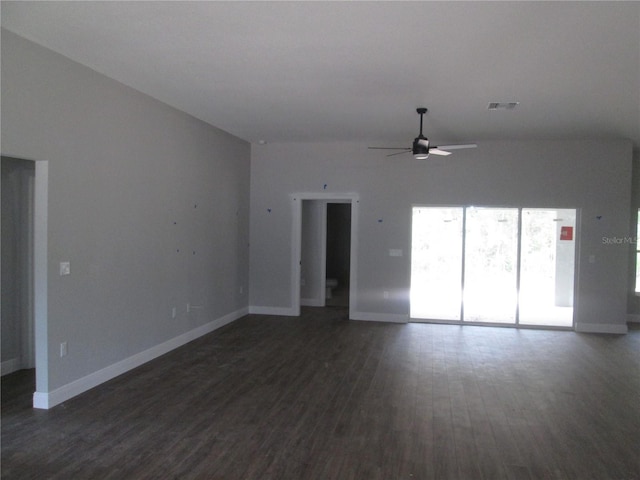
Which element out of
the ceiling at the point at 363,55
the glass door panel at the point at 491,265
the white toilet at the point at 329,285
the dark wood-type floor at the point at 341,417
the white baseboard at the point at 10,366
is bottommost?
the dark wood-type floor at the point at 341,417

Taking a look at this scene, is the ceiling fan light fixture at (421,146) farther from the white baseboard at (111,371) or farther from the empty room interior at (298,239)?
the white baseboard at (111,371)

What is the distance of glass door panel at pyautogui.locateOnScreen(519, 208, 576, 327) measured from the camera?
707 centimetres

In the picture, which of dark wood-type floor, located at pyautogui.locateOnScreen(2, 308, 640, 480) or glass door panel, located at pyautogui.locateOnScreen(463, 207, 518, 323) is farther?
glass door panel, located at pyautogui.locateOnScreen(463, 207, 518, 323)

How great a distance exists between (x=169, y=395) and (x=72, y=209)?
6.10ft

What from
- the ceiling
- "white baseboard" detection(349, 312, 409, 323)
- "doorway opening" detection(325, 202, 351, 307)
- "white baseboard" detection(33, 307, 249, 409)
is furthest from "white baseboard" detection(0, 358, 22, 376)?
"doorway opening" detection(325, 202, 351, 307)

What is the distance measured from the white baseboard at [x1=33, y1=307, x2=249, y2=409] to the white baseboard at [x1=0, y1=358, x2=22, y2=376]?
109cm

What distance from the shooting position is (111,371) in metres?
4.43

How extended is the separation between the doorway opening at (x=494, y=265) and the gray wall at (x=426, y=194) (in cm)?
18

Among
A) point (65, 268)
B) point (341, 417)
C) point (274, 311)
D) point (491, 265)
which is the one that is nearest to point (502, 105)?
point (491, 265)

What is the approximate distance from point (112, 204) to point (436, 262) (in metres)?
4.99

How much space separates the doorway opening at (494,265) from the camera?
23.3 feet

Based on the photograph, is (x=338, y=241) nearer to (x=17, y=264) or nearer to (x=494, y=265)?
(x=494, y=265)

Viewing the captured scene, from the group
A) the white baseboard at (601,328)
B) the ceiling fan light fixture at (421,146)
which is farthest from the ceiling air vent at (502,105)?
the white baseboard at (601,328)

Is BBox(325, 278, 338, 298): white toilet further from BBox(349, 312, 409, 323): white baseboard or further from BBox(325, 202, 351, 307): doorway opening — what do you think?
BBox(349, 312, 409, 323): white baseboard
